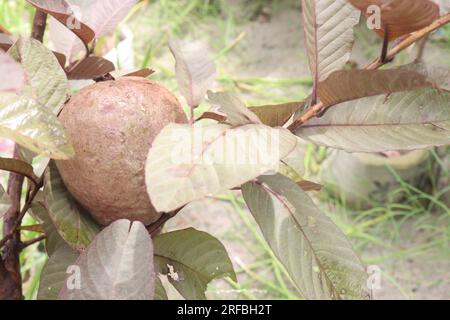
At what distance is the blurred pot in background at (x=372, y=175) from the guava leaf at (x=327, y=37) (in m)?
1.15

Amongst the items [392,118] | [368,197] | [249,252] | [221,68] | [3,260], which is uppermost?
[392,118]

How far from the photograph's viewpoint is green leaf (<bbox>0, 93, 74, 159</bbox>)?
1.56 feet

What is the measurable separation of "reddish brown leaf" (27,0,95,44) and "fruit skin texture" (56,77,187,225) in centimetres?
9

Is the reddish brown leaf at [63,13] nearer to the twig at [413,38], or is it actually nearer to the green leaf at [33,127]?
the green leaf at [33,127]

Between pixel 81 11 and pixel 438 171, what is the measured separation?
54.6 inches

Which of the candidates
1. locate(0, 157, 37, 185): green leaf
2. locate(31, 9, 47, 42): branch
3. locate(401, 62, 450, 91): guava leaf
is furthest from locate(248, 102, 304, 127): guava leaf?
locate(31, 9, 47, 42): branch

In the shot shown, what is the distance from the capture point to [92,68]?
710 millimetres

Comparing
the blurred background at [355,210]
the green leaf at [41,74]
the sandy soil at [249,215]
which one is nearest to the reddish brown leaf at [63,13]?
the green leaf at [41,74]

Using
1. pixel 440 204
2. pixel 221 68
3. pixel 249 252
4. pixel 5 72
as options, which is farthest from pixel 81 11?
pixel 221 68

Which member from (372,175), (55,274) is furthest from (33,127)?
(372,175)

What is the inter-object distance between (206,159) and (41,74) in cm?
23

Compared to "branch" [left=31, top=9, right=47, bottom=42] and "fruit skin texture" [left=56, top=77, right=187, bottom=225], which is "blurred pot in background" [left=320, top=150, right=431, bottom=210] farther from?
"fruit skin texture" [left=56, top=77, right=187, bottom=225]

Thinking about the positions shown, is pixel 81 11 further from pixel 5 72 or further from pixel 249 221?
pixel 249 221
